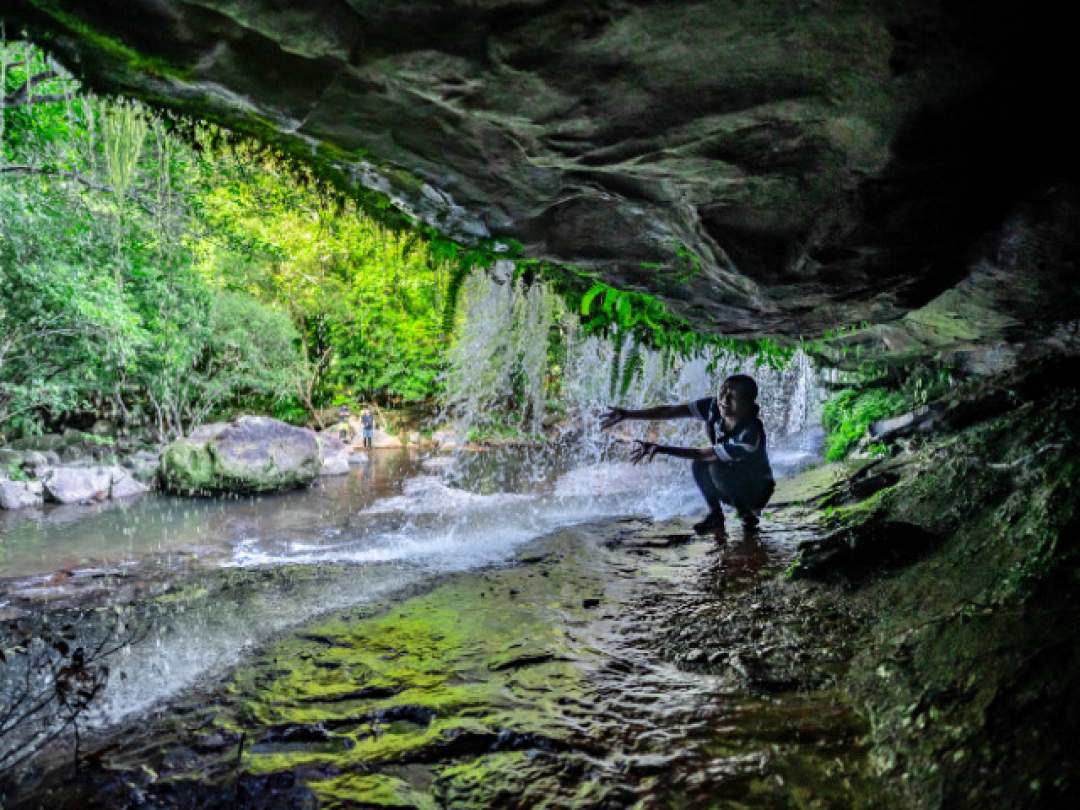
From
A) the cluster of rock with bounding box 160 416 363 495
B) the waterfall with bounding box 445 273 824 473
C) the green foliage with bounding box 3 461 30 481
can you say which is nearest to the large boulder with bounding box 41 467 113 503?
the green foliage with bounding box 3 461 30 481

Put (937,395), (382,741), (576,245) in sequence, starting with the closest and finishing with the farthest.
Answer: (382,741) → (576,245) → (937,395)

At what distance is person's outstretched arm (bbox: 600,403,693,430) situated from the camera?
698 cm

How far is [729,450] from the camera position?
661 centimetres

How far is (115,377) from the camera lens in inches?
603

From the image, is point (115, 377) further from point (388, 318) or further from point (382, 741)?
point (382, 741)

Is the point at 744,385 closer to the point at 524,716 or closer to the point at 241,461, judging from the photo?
the point at 524,716

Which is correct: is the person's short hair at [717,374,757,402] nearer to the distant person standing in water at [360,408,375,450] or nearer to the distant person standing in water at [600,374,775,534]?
the distant person standing in water at [600,374,775,534]

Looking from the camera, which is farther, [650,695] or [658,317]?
[658,317]

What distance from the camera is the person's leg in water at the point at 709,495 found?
7.34m

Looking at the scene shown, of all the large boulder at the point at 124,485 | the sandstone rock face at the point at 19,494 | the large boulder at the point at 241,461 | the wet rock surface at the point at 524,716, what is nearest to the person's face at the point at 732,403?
the wet rock surface at the point at 524,716

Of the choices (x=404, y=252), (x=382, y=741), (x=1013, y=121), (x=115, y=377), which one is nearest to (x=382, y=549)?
(x=404, y=252)

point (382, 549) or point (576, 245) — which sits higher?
point (576, 245)

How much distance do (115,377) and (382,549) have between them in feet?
37.7

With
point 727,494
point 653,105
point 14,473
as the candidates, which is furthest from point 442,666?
point 14,473
